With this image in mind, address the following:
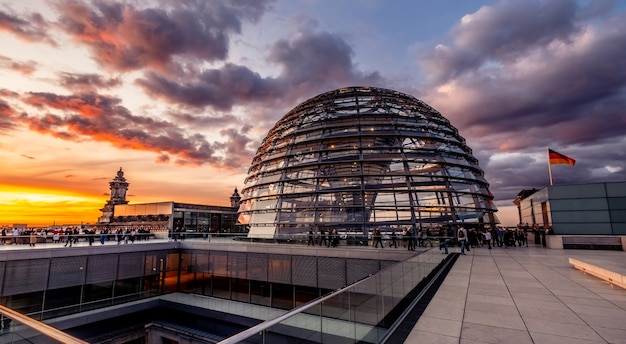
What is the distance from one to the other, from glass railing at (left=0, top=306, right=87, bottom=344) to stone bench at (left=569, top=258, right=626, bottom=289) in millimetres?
14668

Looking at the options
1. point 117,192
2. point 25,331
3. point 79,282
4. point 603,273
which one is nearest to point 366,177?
point 603,273

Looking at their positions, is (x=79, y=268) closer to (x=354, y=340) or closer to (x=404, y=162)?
(x=354, y=340)

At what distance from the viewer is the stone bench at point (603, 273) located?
10250mm

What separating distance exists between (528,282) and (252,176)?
2690 cm

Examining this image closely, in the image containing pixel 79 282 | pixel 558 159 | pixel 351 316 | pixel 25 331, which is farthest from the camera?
pixel 558 159

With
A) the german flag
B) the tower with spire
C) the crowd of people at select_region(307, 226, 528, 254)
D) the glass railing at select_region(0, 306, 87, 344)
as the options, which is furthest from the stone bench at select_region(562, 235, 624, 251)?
the tower with spire

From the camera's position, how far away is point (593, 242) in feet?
75.1

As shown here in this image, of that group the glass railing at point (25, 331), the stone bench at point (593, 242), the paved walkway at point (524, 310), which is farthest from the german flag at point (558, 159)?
the glass railing at point (25, 331)

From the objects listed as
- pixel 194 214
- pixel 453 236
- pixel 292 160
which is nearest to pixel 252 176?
pixel 292 160

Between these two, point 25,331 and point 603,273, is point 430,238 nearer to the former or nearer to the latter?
point 603,273

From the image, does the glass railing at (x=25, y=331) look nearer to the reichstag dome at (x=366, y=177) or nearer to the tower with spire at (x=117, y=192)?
the reichstag dome at (x=366, y=177)

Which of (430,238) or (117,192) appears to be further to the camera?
(117,192)

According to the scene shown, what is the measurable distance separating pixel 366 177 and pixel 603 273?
57.6ft

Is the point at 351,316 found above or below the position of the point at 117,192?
below
